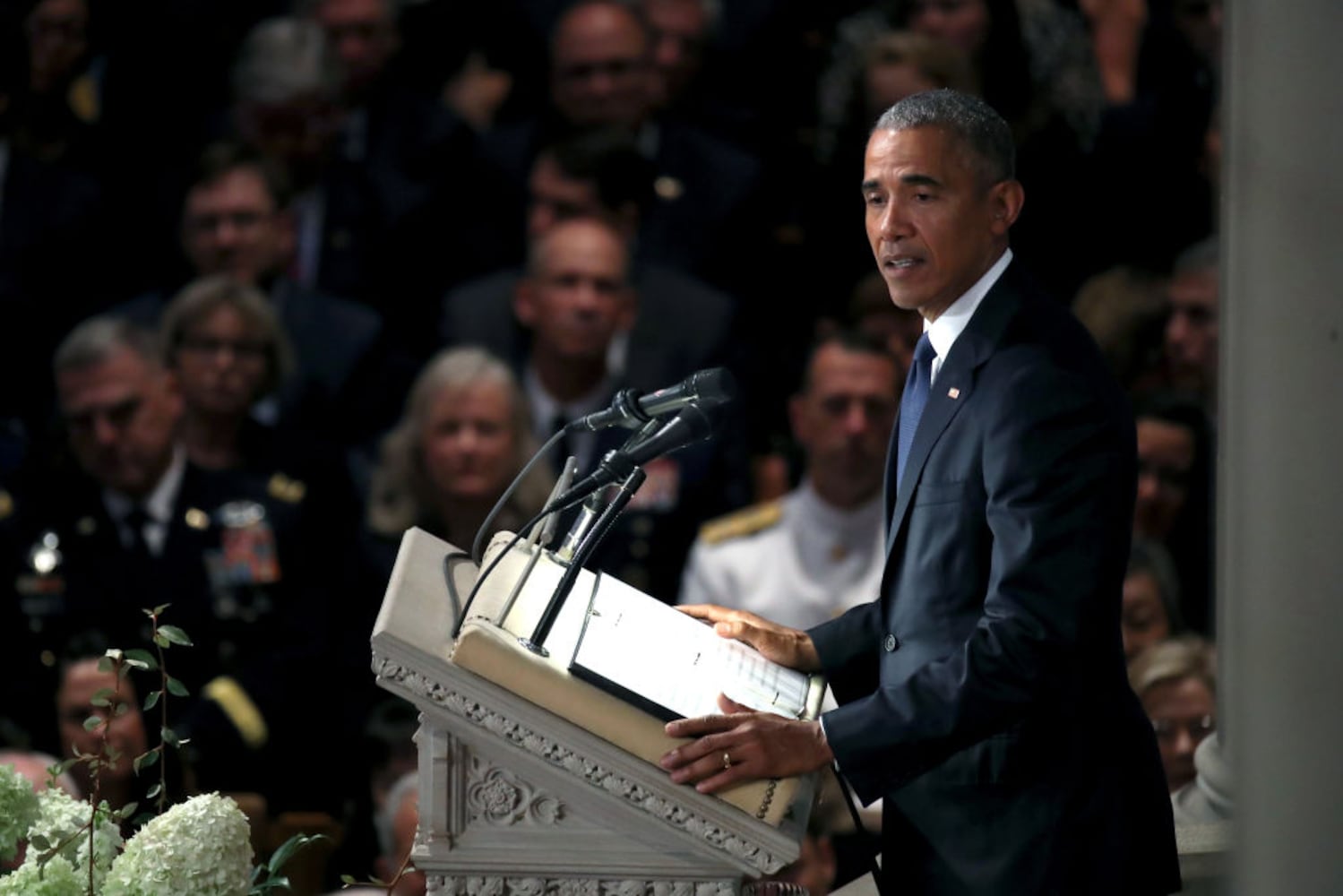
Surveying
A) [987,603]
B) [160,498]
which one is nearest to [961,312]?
[987,603]

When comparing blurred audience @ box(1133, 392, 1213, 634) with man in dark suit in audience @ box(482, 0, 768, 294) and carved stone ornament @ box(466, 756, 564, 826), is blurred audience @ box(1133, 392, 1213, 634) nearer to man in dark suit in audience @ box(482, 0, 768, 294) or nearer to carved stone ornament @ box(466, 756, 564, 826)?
man in dark suit in audience @ box(482, 0, 768, 294)

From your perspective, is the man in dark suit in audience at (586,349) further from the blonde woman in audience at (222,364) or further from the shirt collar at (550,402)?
the blonde woman in audience at (222,364)

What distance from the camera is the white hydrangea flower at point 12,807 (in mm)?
2262

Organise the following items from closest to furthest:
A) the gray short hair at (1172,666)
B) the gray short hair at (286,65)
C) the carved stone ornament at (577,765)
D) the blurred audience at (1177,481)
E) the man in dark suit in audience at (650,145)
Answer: the carved stone ornament at (577,765), the gray short hair at (1172,666), the blurred audience at (1177,481), the man in dark suit in audience at (650,145), the gray short hair at (286,65)

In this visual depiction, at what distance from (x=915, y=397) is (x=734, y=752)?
0.51 metres

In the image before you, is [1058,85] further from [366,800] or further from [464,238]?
[366,800]

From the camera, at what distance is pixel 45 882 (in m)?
2.21

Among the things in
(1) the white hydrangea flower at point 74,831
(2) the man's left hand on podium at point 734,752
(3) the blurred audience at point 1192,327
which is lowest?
(1) the white hydrangea flower at point 74,831

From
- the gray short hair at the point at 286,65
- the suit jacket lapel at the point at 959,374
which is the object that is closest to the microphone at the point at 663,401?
the suit jacket lapel at the point at 959,374

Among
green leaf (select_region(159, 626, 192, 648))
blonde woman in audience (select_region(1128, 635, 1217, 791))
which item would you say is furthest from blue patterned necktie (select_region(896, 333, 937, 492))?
blonde woman in audience (select_region(1128, 635, 1217, 791))

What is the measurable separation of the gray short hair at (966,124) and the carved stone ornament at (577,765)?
767 millimetres

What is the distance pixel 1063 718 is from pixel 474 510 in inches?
129

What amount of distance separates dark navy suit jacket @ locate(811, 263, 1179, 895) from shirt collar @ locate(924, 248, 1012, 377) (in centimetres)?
→ 1

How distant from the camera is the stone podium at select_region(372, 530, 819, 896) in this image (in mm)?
2143
